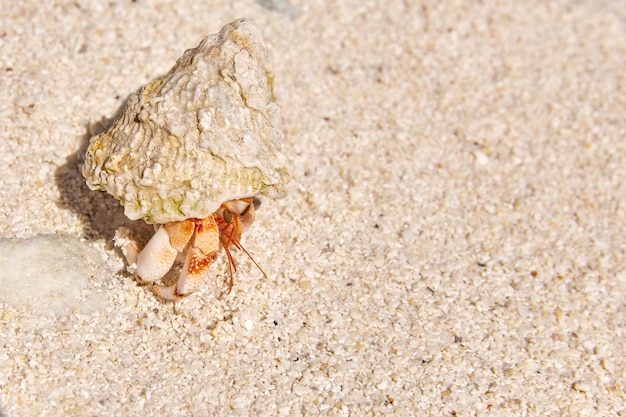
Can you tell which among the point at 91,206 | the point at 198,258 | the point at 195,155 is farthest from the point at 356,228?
the point at 91,206

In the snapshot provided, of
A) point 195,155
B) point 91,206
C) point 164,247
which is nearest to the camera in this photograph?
point 195,155

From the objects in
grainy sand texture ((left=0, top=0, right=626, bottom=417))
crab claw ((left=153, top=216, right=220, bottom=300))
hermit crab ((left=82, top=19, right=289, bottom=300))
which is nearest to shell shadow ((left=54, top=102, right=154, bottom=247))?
grainy sand texture ((left=0, top=0, right=626, bottom=417))

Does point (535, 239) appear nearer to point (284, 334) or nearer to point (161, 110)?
point (284, 334)

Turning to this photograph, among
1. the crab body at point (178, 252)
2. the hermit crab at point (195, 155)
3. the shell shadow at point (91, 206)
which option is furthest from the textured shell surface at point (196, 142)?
the shell shadow at point (91, 206)

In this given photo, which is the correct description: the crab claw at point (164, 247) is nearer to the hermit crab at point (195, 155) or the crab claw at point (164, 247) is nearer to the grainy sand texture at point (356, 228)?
the hermit crab at point (195, 155)

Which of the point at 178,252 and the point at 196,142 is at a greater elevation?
the point at 196,142

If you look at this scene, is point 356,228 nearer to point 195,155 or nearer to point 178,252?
point 178,252
